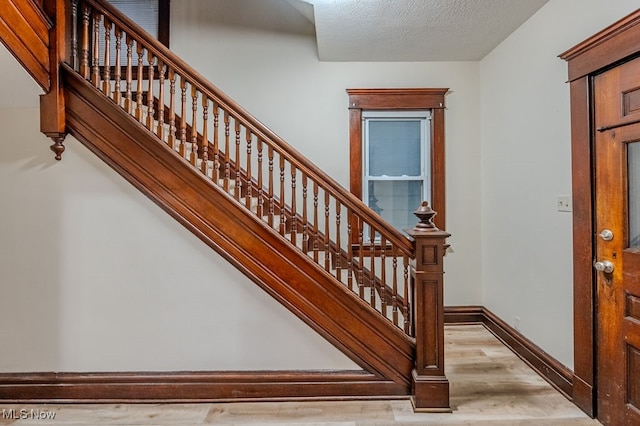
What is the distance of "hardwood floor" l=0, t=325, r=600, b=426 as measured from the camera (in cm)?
211

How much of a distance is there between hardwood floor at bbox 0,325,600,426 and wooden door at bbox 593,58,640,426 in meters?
0.28

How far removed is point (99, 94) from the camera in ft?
7.59

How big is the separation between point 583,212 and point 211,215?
2239 millimetres

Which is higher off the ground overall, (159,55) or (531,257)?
(159,55)

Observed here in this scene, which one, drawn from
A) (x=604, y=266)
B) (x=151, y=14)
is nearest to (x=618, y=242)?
(x=604, y=266)

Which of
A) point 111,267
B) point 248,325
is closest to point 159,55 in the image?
point 111,267

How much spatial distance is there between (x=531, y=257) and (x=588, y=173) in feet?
2.94

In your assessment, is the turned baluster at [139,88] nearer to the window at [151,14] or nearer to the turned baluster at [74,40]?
the turned baluster at [74,40]

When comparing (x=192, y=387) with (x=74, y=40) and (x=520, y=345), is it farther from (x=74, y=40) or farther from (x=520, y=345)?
A: (x=520, y=345)

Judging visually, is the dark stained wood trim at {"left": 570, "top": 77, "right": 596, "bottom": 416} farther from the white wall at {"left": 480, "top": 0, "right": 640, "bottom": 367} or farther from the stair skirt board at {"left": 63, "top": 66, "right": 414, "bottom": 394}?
the stair skirt board at {"left": 63, "top": 66, "right": 414, "bottom": 394}

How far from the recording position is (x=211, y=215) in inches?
90.3

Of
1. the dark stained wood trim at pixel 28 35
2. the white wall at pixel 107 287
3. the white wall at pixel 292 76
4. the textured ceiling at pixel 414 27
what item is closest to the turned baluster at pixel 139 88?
the white wall at pixel 107 287

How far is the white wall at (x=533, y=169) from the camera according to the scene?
2418mm

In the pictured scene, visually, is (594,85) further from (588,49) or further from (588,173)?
(588,173)
